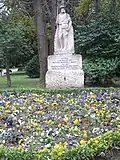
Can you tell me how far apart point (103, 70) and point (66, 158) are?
11.6 m

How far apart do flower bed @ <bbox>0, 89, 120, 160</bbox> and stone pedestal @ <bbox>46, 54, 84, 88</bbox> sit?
3512 millimetres

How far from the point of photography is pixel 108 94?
30.4ft

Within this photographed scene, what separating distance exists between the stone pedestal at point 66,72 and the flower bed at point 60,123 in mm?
3512

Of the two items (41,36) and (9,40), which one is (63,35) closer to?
(41,36)

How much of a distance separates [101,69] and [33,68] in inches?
603

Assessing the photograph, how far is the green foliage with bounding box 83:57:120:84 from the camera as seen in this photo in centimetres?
1551

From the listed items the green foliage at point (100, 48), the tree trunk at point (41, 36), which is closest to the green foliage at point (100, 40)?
the green foliage at point (100, 48)

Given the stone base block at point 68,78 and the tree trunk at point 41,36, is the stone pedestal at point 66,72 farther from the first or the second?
the tree trunk at point 41,36

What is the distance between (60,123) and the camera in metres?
5.89

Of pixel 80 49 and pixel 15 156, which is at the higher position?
pixel 80 49

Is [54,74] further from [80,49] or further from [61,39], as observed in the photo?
[80,49]

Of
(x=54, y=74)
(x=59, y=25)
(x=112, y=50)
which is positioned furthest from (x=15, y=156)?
(x=112, y=50)

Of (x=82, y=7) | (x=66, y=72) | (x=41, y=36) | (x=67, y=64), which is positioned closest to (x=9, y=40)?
(x=41, y=36)

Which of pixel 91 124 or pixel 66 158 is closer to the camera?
pixel 66 158
